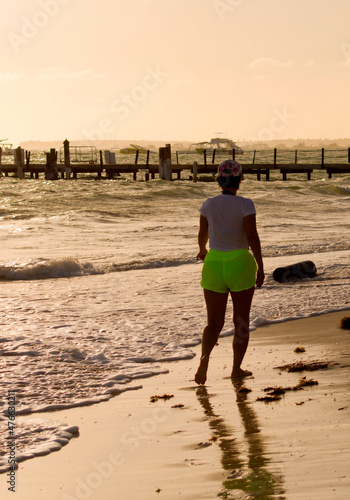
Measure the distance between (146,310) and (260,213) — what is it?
15241 millimetres

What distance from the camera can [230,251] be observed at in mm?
4539

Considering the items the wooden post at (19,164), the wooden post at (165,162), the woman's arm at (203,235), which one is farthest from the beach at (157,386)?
the wooden post at (19,164)

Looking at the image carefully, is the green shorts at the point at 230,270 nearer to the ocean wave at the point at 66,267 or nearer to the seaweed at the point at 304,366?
the seaweed at the point at 304,366

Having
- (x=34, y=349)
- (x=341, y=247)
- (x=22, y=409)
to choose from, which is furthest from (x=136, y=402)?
(x=341, y=247)

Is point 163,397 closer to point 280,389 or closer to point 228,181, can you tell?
point 280,389

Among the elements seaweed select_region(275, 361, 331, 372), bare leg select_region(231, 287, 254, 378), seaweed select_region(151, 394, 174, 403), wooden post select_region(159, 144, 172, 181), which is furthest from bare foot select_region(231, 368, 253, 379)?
wooden post select_region(159, 144, 172, 181)

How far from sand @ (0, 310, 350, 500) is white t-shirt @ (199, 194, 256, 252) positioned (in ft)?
2.95

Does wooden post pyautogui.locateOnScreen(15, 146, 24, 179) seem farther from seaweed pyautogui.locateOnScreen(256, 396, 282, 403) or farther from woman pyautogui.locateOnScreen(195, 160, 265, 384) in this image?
seaweed pyautogui.locateOnScreen(256, 396, 282, 403)

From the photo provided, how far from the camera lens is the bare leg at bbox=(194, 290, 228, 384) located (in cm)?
464

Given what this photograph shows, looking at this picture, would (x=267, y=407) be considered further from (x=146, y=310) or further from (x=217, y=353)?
(x=146, y=310)

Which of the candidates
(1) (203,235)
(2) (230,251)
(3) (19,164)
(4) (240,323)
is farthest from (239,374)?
(3) (19,164)

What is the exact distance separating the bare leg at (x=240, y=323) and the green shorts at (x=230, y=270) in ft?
0.19

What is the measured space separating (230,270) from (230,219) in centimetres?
32

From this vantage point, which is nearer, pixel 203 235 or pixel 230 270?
pixel 230 270
